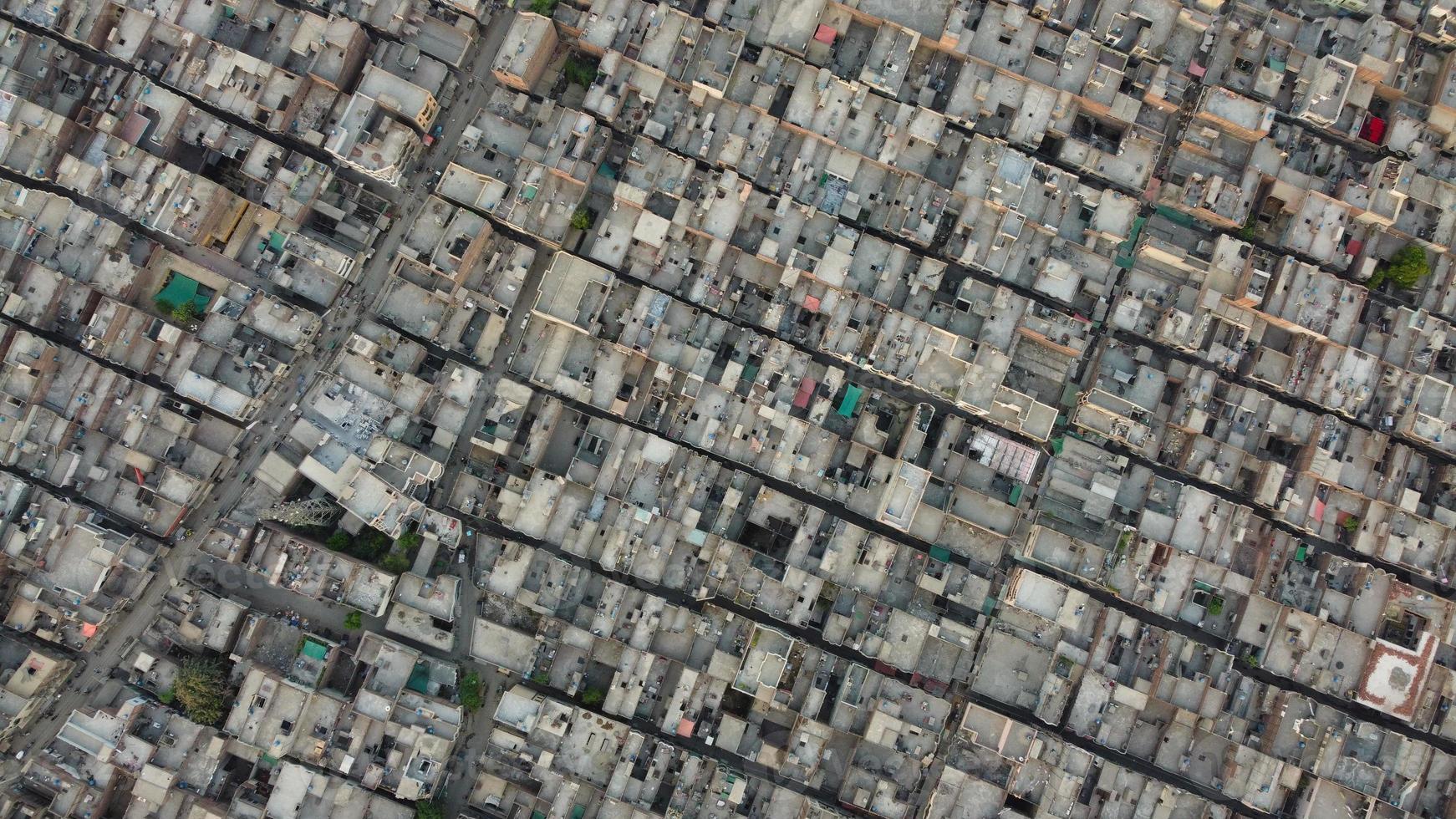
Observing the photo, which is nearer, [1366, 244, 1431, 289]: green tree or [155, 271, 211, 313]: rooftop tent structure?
[1366, 244, 1431, 289]: green tree

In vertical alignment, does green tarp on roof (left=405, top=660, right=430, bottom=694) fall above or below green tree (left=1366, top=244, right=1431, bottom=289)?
below

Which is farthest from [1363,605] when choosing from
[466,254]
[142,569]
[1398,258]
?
[142,569]

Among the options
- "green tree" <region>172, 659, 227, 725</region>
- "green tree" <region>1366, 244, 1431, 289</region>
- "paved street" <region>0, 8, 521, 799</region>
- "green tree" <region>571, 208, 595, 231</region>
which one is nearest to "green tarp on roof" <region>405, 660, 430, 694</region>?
"paved street" <region>0, 8, 521, 799</region>

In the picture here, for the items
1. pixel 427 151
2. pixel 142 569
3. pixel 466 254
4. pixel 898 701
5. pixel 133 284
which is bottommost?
pixel 142 569

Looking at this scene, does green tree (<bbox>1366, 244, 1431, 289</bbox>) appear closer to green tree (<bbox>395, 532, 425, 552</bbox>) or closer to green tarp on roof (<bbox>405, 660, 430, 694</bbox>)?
green tree (<bbox>395, 532, 425, 552</bbox>)

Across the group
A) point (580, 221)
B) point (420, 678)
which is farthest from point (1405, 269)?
point (420, 678)

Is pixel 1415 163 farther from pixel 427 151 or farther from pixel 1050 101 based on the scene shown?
pixel 427 151

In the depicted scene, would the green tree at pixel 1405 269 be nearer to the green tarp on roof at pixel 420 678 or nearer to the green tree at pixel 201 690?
the green tarp on roof at pixel 420 678

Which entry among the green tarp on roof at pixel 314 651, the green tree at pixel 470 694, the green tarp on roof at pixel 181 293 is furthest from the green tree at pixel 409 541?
the green tarp on roof at pixel 181 293
